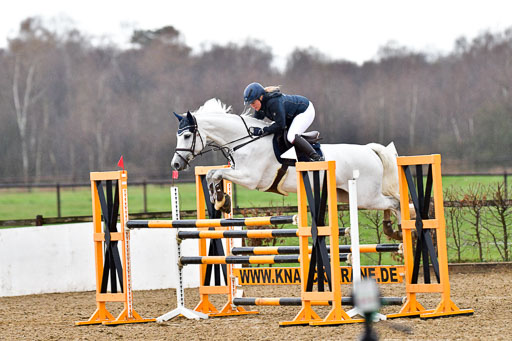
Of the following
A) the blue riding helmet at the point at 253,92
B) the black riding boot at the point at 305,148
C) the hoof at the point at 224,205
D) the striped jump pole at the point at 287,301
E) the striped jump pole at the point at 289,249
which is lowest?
the striped jump pole at the point at 287,301

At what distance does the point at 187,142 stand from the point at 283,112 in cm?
84

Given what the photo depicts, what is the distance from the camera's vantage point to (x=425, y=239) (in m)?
5.72

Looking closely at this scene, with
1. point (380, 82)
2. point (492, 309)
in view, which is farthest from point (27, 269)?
point (380, 82)

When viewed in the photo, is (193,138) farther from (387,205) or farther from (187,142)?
(387,205)

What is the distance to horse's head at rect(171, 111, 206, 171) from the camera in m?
5.99

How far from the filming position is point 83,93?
76.7 ft

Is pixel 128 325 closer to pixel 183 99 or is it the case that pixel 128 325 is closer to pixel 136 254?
pixel 136 254

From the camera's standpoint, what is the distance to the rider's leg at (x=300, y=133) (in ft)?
19.6

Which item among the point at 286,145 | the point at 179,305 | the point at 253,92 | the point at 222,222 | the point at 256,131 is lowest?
the point at 179,305

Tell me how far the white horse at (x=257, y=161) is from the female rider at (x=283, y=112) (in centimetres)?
19

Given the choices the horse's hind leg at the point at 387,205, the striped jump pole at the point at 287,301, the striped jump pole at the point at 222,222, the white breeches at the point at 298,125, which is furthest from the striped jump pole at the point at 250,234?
the horse's hind leg at the point at 387,205

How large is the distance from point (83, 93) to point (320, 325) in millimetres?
19490

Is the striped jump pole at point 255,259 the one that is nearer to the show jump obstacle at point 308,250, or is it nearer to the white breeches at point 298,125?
the show jump obstacle at point 308,250

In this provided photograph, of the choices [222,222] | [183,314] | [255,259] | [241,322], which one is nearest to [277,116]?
[222,222]
